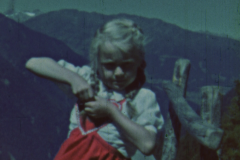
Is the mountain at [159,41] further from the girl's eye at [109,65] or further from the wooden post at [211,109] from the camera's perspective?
the girl's eye at [109,65]

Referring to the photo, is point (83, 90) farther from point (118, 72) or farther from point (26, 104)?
point (26, 104)

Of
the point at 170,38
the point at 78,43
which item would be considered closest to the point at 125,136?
the point at 78,43

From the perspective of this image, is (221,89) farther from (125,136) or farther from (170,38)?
(170,38)

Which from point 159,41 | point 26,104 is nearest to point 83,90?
point 26,104

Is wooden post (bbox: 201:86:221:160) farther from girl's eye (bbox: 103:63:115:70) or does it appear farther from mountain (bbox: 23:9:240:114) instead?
girl's eye (bbox: 103:63:115:70)

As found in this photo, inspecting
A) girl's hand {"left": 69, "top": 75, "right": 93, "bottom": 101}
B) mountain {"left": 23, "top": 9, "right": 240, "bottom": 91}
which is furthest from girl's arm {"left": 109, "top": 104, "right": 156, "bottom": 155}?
mountain {"left": 23, "top": 9, "right": 240, "bottom": 91}
